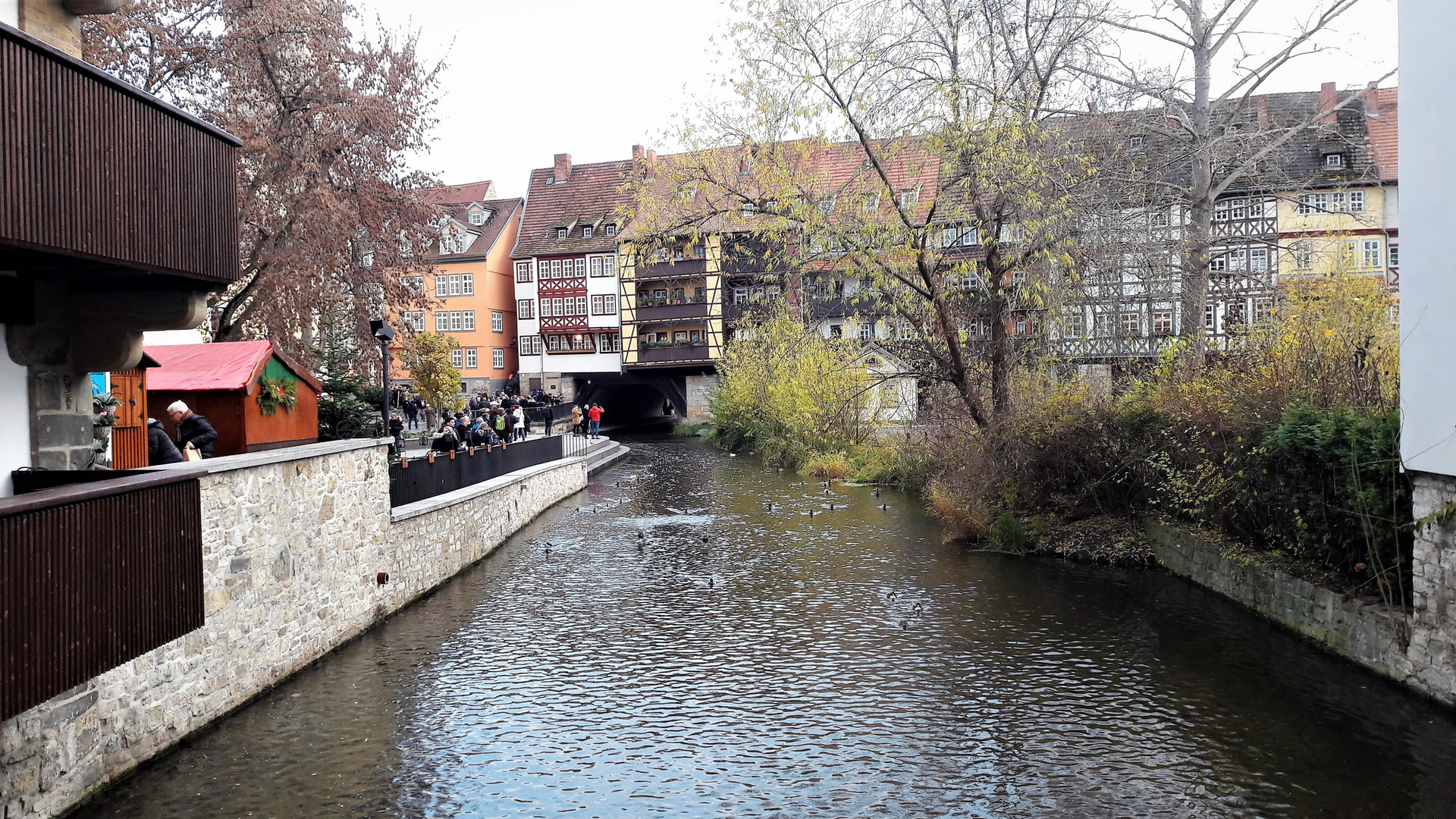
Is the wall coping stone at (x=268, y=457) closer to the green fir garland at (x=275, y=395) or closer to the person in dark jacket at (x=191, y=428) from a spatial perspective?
the person in dark jacket at (x=191, y=428)

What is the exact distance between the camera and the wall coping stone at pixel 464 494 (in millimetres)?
12906

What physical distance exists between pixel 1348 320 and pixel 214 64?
18.4 m

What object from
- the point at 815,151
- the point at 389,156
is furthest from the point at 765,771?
the point at 389,156

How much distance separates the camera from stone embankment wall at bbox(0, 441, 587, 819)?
21.2ft

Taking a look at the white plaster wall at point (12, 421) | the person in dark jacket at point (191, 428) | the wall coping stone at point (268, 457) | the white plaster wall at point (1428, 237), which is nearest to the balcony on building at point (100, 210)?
the white plaster wall at point (12, 421)

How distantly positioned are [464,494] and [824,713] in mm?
8447

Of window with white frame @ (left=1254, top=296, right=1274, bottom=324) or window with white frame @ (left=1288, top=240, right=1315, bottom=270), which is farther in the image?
window with white frame @ (left=1288, top=240, right=1315, bottom=270)

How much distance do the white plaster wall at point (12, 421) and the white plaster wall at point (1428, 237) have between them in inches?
398

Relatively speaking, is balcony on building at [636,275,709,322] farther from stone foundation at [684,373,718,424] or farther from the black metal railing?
the black metal railing

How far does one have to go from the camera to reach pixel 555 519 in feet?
69.6

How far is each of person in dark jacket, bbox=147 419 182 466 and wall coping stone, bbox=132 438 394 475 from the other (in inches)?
5.4

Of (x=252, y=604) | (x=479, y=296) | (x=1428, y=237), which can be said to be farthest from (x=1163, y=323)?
(x=479, y=296)

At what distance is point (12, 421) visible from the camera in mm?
6688

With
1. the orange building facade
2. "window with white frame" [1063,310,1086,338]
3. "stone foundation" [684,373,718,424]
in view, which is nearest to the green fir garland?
"window with white frame" [1063,310,1086,338]
